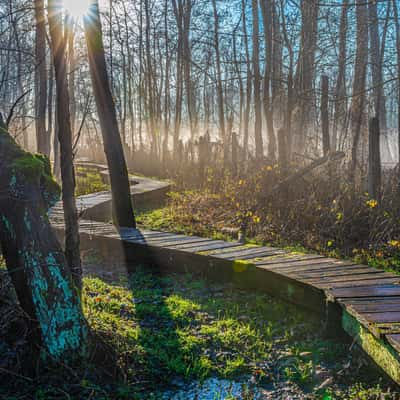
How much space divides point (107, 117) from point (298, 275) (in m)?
4.32

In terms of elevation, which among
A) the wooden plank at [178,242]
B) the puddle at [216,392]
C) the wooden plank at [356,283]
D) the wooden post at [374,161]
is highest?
the wooden post at [374,161]

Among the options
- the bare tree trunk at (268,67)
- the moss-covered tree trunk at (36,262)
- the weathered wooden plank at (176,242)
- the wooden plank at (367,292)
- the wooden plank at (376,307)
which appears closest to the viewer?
the moss-covered tree trunk at (36,262)

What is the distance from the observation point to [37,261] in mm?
2820

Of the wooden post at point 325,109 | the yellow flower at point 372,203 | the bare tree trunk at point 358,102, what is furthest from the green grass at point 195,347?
the wooden post at point 325,109

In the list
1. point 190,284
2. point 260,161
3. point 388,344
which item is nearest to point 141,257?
point 190,284

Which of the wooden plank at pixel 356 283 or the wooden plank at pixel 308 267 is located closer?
the wooden plank at pixel 356 283

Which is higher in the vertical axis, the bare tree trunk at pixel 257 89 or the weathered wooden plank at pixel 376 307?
the bare tree trunk at pixel 257 89

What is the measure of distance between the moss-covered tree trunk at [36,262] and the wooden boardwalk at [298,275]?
7.13 feet

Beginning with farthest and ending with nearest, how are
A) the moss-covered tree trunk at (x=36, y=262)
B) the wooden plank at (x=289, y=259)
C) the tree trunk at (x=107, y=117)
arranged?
the tree trunk at (x=107, y=117)
the wooden plank at (x=289, y=259)
the moss-covered tree trunk at (x=36, y=262)

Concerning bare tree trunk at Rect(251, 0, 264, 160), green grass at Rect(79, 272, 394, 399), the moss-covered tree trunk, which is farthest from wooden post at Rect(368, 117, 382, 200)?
bare tree trunk at Rect(251, 0, 264, 160)

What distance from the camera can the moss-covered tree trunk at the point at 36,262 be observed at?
2.80 metres

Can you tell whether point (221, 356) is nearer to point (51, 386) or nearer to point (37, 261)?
point (51, 386)

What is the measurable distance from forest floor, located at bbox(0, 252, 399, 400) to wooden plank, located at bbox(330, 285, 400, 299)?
17.1 inches

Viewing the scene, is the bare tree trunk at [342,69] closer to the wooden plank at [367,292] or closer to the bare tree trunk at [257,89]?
the bare tree trunk at [257,89]
